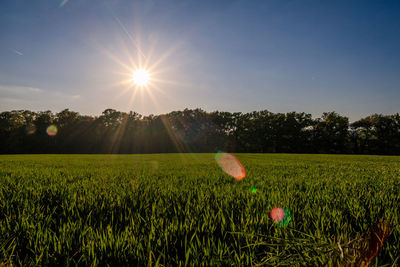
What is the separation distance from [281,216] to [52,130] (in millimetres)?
72760

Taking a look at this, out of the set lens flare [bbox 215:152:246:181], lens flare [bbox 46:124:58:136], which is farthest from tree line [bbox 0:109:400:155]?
lens flare [bbox 215:152:246:181]

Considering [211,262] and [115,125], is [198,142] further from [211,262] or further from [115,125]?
[211,262]

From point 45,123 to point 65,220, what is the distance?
72.9m

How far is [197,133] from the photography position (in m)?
69.4

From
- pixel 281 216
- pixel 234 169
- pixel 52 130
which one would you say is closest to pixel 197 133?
pixel 52 130

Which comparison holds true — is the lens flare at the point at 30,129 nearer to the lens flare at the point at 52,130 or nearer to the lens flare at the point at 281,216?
the lens flare at the point at 52,130

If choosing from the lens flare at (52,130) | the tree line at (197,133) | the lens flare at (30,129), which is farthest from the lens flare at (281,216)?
the lens flare at (30,129)

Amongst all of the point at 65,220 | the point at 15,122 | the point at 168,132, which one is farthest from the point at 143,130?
the point at 65,220

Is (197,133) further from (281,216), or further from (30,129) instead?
(281,216)

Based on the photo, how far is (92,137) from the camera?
6066 centimetres

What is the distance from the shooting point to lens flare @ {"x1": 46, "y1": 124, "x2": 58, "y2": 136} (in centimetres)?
5925

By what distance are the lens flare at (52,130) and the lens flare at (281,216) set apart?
71.6 meters

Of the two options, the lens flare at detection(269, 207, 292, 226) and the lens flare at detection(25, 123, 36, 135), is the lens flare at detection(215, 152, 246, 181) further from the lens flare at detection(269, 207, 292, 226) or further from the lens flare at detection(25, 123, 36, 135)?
the lens flare at detection(25, 123, 36, 135)

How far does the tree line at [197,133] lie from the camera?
190 feet
